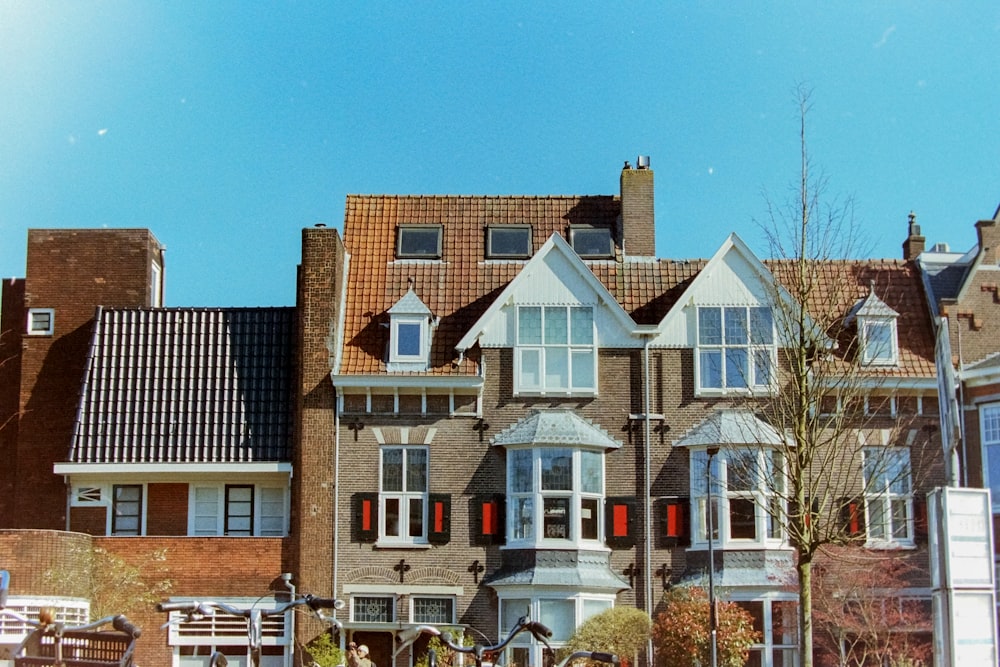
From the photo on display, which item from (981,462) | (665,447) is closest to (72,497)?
(665,447)

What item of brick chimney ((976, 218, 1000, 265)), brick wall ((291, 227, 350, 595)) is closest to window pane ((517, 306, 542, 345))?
brick wall ((291, 227, 350, 595))

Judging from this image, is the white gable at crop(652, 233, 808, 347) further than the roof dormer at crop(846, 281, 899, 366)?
No

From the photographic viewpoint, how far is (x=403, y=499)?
1438 inches

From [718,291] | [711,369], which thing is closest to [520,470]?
[711,369]

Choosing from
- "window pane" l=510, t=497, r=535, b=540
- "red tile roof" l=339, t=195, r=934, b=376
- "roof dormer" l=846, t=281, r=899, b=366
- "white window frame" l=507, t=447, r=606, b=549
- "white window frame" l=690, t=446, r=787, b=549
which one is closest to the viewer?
"white window frame" l=690, t=446, r=787, b=549

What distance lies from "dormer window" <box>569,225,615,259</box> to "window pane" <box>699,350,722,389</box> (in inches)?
164

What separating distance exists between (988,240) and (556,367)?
1181cm

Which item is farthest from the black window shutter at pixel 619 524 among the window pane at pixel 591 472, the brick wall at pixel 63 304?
the brick wall at pixel 63 304

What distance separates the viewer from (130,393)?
37906mm

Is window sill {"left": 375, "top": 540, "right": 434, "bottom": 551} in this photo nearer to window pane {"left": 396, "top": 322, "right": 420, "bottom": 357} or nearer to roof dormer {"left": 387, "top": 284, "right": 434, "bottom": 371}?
roof dormer {"left": 387, "top": 284, "right": 434, "bottom": 371}

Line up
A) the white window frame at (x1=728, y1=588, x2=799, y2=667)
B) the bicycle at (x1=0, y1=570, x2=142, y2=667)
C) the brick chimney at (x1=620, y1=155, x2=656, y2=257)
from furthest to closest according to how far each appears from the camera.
A: the brick chimney at (x1=620, y1=155, x2=656, y2=257), the white window frame at (x1=728, y1=588, x2=799, y2=667), the bicycle at (x1=0, y1=570, x2=142, y2=667)

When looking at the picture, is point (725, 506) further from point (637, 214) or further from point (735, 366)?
point (637, 214)

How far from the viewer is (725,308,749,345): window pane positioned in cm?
3697

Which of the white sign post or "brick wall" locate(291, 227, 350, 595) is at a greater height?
"brick wall" locate(291, 227, 350, 595)
